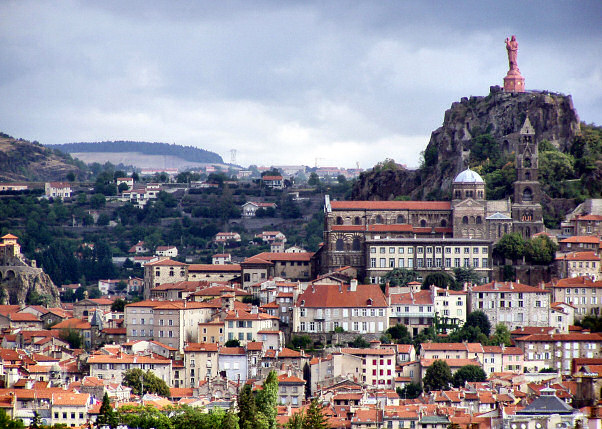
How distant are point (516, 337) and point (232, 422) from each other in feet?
98.2

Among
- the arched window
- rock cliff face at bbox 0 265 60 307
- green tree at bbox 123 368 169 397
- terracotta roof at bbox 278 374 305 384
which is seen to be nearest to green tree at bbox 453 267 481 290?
the arched window

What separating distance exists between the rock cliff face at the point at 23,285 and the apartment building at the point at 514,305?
53137mm

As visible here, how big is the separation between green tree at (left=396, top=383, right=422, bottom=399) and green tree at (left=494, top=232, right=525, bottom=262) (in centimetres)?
2263

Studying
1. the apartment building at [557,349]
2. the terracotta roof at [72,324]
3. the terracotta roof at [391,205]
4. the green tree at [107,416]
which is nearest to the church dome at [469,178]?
the terracotta roof at [391,205]

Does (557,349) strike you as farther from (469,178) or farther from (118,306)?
(118,306)

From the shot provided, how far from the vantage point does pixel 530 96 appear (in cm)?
14038

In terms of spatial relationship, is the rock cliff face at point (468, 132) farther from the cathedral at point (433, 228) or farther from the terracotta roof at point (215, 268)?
the terracotta roof at point (215, 268)

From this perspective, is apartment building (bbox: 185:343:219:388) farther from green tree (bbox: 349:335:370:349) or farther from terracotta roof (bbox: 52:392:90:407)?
green tree (bbox: 349:335:370:349)

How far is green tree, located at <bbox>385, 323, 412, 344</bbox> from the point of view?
10312 centimetres

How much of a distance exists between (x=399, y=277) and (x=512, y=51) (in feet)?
148

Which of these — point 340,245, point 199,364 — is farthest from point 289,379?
point 340,245

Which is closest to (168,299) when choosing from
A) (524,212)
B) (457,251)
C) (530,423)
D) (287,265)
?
(287,265)

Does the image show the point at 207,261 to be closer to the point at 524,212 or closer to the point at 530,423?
the point at 524,212

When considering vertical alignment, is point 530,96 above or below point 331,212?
above
